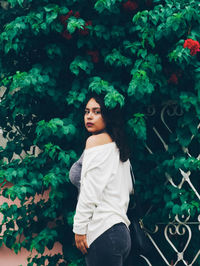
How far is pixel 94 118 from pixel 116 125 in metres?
0.17

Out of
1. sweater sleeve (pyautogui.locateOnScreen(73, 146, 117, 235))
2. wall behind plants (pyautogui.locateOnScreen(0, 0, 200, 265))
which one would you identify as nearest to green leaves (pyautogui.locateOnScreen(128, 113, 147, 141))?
wall behind plants (pyautogui.locateOnScreen(0, 0, 200, 265))

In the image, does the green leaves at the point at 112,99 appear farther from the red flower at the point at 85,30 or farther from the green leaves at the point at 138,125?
the red flower at the point at 85,30

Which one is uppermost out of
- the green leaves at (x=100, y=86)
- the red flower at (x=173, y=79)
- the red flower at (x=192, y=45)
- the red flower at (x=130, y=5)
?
the red flower at (x=130, y=5)

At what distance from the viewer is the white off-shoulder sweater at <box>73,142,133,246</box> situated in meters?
3.14

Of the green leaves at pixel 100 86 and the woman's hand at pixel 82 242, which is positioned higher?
the green leaves at pixel 100 86

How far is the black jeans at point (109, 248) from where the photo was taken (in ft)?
10.2

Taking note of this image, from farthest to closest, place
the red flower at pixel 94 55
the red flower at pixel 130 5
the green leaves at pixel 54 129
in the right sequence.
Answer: the red flower at pixel 94 55, the red flower at pixel 130 5, the green leaves at pixel 54 129

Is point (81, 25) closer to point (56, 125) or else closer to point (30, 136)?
point (56, 125)

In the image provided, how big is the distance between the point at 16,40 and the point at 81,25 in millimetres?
523

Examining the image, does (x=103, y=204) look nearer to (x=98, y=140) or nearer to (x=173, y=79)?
(x=98, y=140)

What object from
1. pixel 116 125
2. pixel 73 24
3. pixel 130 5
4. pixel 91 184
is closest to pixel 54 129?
pixel 116 125

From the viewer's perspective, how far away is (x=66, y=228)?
3.99 meters

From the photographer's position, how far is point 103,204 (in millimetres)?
3223

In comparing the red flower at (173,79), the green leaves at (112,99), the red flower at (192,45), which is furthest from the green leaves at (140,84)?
the red flower at (192,45)
